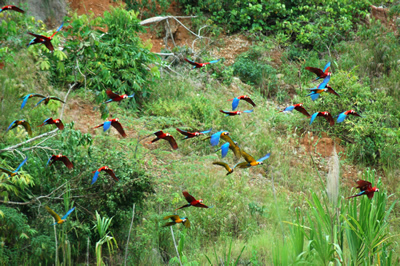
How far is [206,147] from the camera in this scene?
5.29 meters

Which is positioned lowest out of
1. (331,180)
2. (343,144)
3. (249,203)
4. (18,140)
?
(343,144)

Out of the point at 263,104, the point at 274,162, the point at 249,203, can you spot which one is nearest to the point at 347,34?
the point at 263,104

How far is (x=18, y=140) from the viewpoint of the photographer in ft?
10.8

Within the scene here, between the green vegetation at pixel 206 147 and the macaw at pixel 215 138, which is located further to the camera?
the green vegetation at pixel 206 147

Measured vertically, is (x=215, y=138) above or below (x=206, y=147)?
above

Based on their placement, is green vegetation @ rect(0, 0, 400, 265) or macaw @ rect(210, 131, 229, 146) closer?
macaw @ rect(210, 131, 229, 146)

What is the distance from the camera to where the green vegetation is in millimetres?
2713

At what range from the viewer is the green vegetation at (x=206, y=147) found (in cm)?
271

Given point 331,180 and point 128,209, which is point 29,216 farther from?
point 331,180

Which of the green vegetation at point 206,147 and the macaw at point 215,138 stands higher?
the macaw at point 215,138

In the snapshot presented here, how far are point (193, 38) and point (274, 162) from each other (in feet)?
13.6

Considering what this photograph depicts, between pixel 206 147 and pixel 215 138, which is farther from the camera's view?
pixel 206 147

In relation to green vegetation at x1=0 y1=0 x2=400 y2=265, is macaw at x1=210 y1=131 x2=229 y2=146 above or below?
above

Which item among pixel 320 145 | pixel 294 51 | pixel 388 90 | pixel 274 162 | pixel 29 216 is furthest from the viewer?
pixel 294 51
